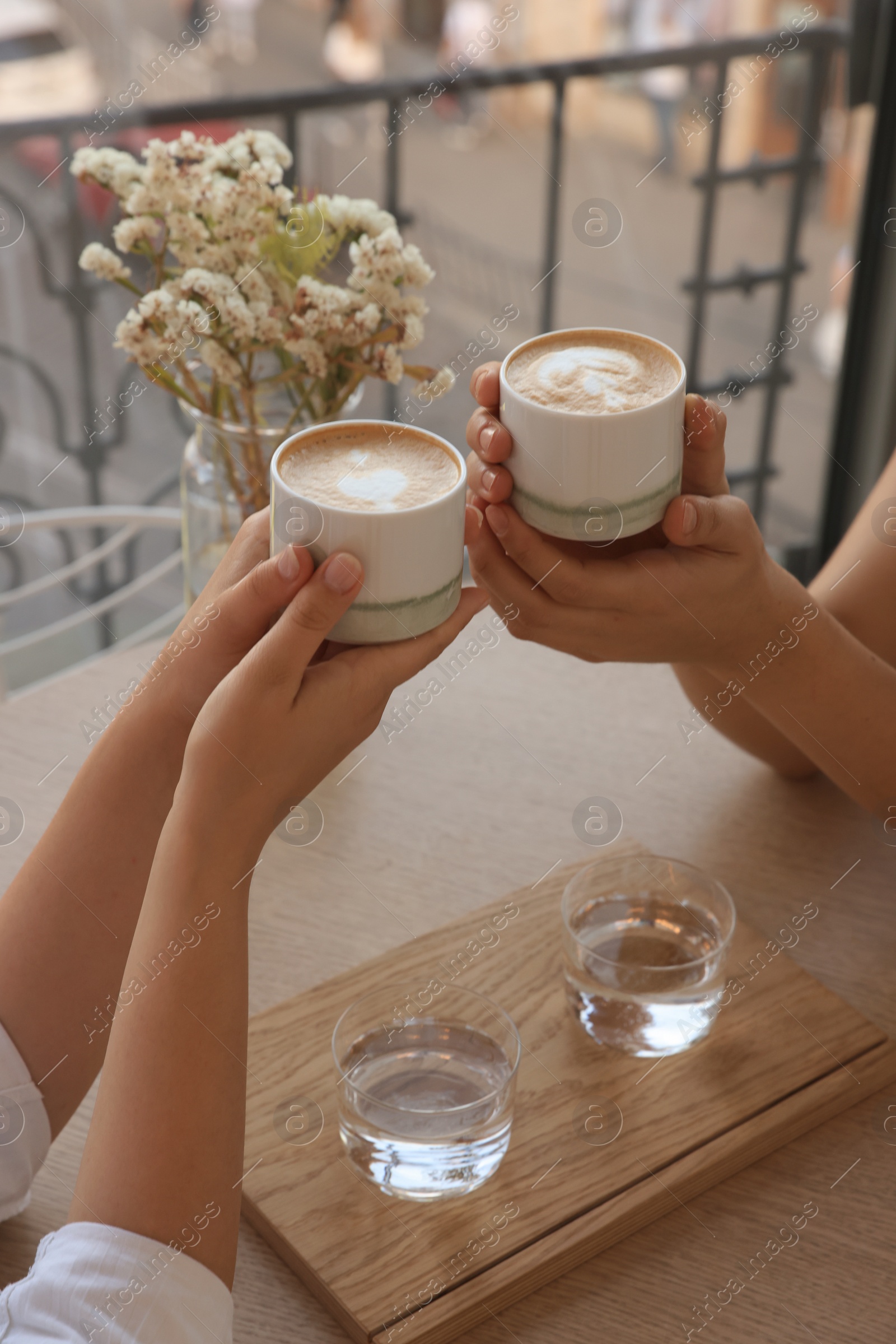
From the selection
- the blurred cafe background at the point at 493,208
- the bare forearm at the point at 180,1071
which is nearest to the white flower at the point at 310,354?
the blurred cafe background at the point at 493,208

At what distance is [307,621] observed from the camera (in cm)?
68

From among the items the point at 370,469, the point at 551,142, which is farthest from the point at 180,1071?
the point at 551,142

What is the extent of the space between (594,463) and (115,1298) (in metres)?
0.53

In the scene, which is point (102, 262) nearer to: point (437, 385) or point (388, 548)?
point (437, 385)

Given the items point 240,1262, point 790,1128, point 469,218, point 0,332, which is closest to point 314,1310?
point 240,1262

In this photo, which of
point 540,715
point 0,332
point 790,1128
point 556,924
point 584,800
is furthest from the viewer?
point 0,332

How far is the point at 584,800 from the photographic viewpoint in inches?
44.9

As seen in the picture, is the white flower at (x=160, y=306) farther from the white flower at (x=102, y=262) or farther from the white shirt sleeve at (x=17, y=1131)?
the white shirt sleeve at (x=17, y=1131)

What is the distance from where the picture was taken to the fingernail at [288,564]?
692mm

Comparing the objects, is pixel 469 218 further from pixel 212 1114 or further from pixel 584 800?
pixel 212 1114

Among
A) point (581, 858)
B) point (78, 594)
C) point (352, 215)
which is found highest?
point (352, 215)

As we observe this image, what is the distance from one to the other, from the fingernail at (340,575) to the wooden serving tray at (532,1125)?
31 cm

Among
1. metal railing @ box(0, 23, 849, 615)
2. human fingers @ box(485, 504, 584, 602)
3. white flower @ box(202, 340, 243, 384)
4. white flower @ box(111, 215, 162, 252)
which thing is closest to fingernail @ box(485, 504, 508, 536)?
human fingers @ box(485, 504, 584, 602)

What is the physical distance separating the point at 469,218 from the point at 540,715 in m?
5.28
